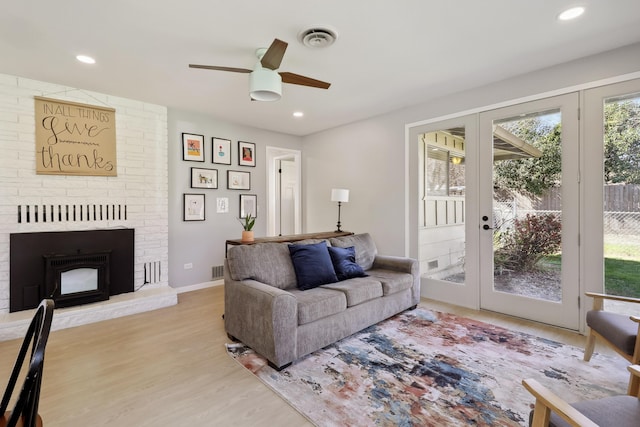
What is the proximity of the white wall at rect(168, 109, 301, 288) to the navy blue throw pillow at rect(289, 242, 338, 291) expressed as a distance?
2080 millimetres

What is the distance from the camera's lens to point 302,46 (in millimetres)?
2551

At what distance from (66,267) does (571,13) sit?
510cm

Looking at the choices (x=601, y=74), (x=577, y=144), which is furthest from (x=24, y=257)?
(x=601, y=74)

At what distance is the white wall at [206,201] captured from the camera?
4258 mm

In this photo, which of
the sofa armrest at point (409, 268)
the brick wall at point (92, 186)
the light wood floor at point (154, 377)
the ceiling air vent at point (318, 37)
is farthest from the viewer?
the sofa armrest at point (409, 268)

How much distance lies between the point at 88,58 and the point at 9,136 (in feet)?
4.45

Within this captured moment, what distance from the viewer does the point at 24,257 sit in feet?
10.3

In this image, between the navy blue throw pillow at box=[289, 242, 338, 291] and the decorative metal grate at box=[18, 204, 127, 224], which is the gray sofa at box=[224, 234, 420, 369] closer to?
the navy blue throw pillow at box=[289, 242, 338, 291]

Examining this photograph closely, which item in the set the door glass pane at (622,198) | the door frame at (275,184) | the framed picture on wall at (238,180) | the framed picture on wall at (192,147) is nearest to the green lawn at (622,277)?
the door glass pane at (622,198)

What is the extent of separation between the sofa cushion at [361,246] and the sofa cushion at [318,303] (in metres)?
0.88

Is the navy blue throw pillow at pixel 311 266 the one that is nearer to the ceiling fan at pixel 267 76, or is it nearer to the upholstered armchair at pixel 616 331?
the ceiling fan at pixel 267 76

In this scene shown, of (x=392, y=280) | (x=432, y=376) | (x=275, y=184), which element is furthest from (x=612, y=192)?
(x=275, y=184)

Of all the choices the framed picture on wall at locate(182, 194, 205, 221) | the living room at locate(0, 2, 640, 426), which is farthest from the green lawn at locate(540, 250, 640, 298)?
the framed picture on wall at locate(182, 194, 205, 221)

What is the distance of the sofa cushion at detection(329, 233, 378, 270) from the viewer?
11.6ft
